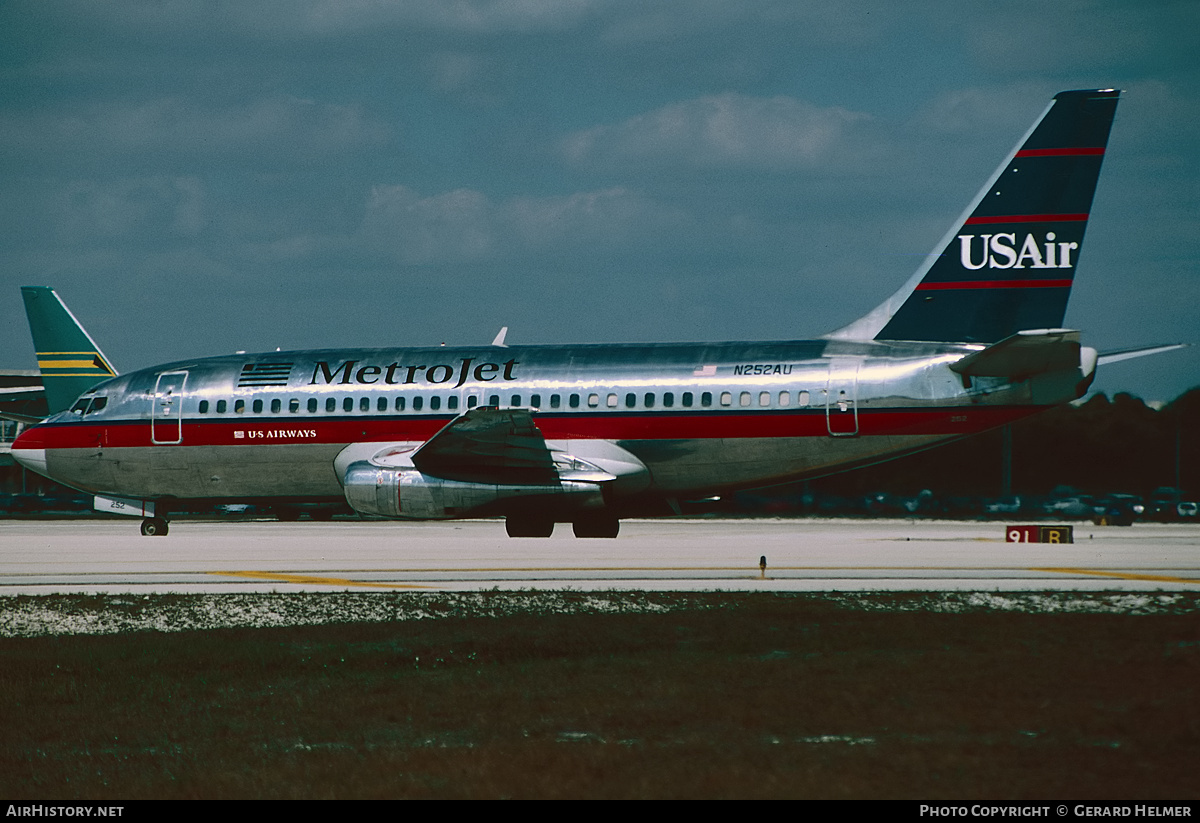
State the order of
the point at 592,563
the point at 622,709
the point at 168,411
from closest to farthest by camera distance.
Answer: the point at 622,709, the point at 592,563, the point at 168,411

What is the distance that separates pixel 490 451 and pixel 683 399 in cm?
471

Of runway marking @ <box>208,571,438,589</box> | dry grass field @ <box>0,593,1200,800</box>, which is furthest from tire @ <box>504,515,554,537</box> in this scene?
dry grass field @ <box>0,593,1200,800</box>

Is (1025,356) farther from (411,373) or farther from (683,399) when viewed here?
(411,373)

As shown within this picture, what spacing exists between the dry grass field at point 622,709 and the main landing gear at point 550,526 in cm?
1694

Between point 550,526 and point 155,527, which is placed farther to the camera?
point 155,527

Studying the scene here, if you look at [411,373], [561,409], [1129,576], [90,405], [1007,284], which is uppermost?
[1007,284]

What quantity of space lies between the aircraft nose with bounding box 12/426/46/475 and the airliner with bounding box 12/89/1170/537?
5134 mm

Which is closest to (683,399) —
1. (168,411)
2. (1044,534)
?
(1044,534)

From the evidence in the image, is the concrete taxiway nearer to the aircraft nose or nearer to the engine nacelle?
the engine nacelle

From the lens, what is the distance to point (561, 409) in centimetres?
3039

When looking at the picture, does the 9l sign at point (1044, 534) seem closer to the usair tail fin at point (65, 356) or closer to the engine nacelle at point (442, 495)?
the engine nacelle at point (442, 495)

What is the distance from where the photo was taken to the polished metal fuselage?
2814 cm
